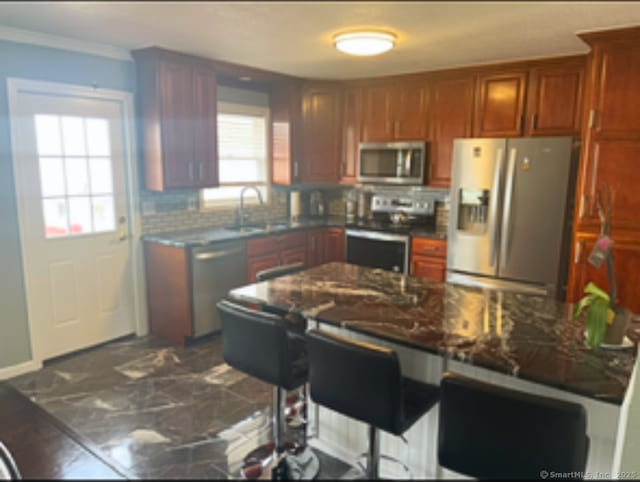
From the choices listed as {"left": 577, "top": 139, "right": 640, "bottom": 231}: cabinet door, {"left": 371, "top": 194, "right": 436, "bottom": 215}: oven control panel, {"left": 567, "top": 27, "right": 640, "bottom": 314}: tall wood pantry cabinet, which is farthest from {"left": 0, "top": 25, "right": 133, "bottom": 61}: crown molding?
{"left": 577, "top": 139, "right": 640, "bottom": 231}: cabinet door

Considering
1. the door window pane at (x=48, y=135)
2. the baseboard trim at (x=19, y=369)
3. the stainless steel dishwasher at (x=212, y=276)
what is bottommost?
the baseboard trim at (x=19, y=369)

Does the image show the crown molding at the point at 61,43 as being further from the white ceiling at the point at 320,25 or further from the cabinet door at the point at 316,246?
the cabinet door at the point at 316,246

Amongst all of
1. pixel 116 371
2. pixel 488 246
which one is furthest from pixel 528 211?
pixel 116 371

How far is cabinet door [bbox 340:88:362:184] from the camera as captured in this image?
4945 millimetres

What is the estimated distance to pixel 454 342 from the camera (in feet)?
6.01

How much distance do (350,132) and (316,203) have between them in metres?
0.96

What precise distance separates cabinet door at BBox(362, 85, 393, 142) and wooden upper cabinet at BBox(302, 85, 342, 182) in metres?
0.32

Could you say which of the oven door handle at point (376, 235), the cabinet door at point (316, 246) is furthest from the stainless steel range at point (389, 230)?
the cabinet door at point (316, 246)

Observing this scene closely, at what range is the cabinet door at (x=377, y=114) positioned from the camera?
4746 mm

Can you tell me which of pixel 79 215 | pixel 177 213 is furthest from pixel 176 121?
pixel 79 215

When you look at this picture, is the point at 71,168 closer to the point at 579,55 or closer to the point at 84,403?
the point at 84,403

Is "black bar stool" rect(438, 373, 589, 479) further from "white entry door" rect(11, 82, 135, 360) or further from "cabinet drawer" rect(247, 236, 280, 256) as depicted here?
"white entry door" rect(11, 82, 135, 360)

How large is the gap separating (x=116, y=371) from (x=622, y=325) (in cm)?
318

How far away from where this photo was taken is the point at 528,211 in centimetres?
372
